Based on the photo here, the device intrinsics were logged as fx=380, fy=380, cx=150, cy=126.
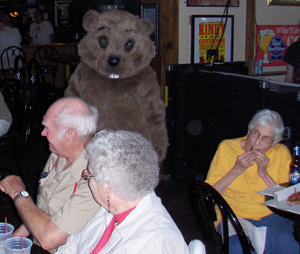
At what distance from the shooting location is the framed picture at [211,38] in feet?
11.4

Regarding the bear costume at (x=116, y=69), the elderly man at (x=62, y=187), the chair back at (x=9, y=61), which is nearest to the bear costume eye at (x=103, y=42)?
the bear costume at (x=116, y=69)

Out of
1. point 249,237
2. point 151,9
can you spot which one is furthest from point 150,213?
point 151,9

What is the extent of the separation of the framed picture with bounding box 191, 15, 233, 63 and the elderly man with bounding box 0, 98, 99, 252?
77.4 inches

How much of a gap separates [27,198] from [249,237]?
3.59ft

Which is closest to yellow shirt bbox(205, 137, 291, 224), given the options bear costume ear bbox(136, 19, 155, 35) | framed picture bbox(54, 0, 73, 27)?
bear costume ear bbox(136, 19, 155, 35)

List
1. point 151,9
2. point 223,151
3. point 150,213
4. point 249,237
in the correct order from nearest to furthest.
Result: point 150,213 < point 249,237 < point 223,151 < point 151,9

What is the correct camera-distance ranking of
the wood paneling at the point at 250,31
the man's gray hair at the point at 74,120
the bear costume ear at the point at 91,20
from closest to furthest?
the man's gray hair at the point at 74,120 → the bear costume ear at the point at 91,20 → the wood paneling at the point at 250,31

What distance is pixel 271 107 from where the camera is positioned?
7.98 feet

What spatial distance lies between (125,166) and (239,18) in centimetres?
282

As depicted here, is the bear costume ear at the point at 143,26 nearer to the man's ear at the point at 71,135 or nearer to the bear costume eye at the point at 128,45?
the bear costume eye at the point at 128,45

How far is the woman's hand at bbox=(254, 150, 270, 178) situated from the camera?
6.37ft

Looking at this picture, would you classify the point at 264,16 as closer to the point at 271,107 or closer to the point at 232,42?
Answer: the point at 232,42

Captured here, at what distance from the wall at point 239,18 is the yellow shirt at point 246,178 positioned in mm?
1632

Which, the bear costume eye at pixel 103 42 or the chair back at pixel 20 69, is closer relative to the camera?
the bear costume eye at pixel 103 42
